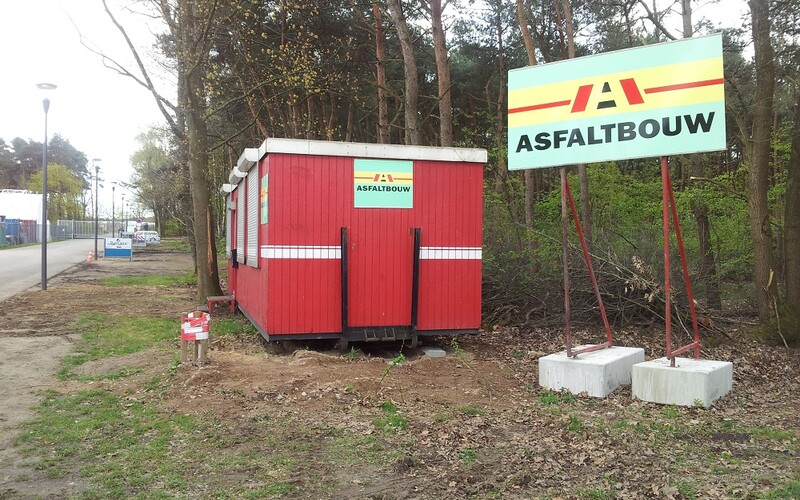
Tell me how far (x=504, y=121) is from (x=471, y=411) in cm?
1873

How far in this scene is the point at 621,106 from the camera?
21.6 ft

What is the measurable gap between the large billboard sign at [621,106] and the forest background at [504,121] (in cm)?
308

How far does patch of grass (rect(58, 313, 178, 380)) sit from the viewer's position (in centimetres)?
880

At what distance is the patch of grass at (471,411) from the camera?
5.96m

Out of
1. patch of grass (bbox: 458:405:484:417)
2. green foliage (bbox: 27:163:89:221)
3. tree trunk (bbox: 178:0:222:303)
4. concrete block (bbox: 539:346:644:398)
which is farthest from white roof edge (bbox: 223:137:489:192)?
green foliage (bbox: 27:163:89:221)

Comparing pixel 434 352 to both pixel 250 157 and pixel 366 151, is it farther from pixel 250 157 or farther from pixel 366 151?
pixel 250 157

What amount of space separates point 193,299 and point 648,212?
37.9 feet

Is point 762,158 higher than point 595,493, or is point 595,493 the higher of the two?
point 762,158

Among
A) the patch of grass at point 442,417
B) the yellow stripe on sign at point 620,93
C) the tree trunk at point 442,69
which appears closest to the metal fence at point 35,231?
the tree trunk at point 442,69

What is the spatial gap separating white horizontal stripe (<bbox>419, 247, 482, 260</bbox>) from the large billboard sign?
2155 millimetres

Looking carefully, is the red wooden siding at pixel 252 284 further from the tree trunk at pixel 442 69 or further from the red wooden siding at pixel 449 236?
the tree trunk at pixel 442 69

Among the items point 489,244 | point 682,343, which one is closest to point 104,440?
point 682,343

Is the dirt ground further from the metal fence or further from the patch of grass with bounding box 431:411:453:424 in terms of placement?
the metal fence

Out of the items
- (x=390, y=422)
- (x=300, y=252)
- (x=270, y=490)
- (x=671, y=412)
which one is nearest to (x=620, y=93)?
(x=671, y=412)
